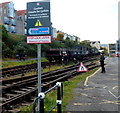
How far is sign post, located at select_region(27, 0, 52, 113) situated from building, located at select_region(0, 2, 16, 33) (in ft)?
157

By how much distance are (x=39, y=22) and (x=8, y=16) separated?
51146 mm

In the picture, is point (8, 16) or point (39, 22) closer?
point (39, 22)

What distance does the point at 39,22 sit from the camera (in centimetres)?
391

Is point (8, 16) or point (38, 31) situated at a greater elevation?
point (8, 16)

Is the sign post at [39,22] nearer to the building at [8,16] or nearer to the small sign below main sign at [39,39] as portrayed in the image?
the small sign below main sign at [39,39]

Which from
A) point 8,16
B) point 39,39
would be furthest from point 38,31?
point 8,16

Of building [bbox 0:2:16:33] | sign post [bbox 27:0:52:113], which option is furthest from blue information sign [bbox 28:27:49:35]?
building [bbox 0:2:16:33]

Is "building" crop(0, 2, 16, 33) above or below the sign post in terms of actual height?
above

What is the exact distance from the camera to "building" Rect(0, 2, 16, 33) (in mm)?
49688

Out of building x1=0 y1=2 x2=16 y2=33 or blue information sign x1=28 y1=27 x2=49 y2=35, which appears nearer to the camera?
blue information sign x1=28 y1=27 x2=49 y2=35

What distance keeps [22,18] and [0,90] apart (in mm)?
53162

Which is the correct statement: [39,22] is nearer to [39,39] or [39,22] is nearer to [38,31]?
[38,31]

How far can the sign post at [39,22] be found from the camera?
387 cm

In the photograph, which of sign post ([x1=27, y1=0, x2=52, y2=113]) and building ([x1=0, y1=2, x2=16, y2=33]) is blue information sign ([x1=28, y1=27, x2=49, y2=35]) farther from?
building ([x1=0, y1=2, x2=16, y2=33])
